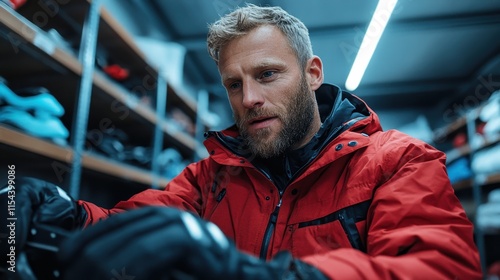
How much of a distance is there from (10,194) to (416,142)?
928mm

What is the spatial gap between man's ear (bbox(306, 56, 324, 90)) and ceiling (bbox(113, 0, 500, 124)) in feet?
4.22

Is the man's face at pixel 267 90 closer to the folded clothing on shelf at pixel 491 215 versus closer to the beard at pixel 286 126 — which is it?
the beard at pixel 286 126

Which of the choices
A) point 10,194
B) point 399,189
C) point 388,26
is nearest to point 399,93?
point 388,26

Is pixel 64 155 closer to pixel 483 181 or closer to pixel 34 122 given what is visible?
pixel 34 122

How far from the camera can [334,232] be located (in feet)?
2.97

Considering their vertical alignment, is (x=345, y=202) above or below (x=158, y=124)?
below

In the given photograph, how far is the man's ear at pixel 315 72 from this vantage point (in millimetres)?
1364

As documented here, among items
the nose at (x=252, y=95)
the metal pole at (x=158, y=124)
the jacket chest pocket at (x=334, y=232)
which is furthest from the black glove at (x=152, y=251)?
the metal pole at (x=158, y=124)

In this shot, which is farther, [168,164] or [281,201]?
[168,164]

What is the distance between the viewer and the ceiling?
9.05 ft

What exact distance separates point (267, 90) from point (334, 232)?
0.50 m

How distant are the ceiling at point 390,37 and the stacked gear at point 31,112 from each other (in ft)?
5.05

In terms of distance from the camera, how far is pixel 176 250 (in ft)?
1.56

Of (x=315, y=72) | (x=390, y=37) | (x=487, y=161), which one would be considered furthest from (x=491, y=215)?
(x=315, y=72)
